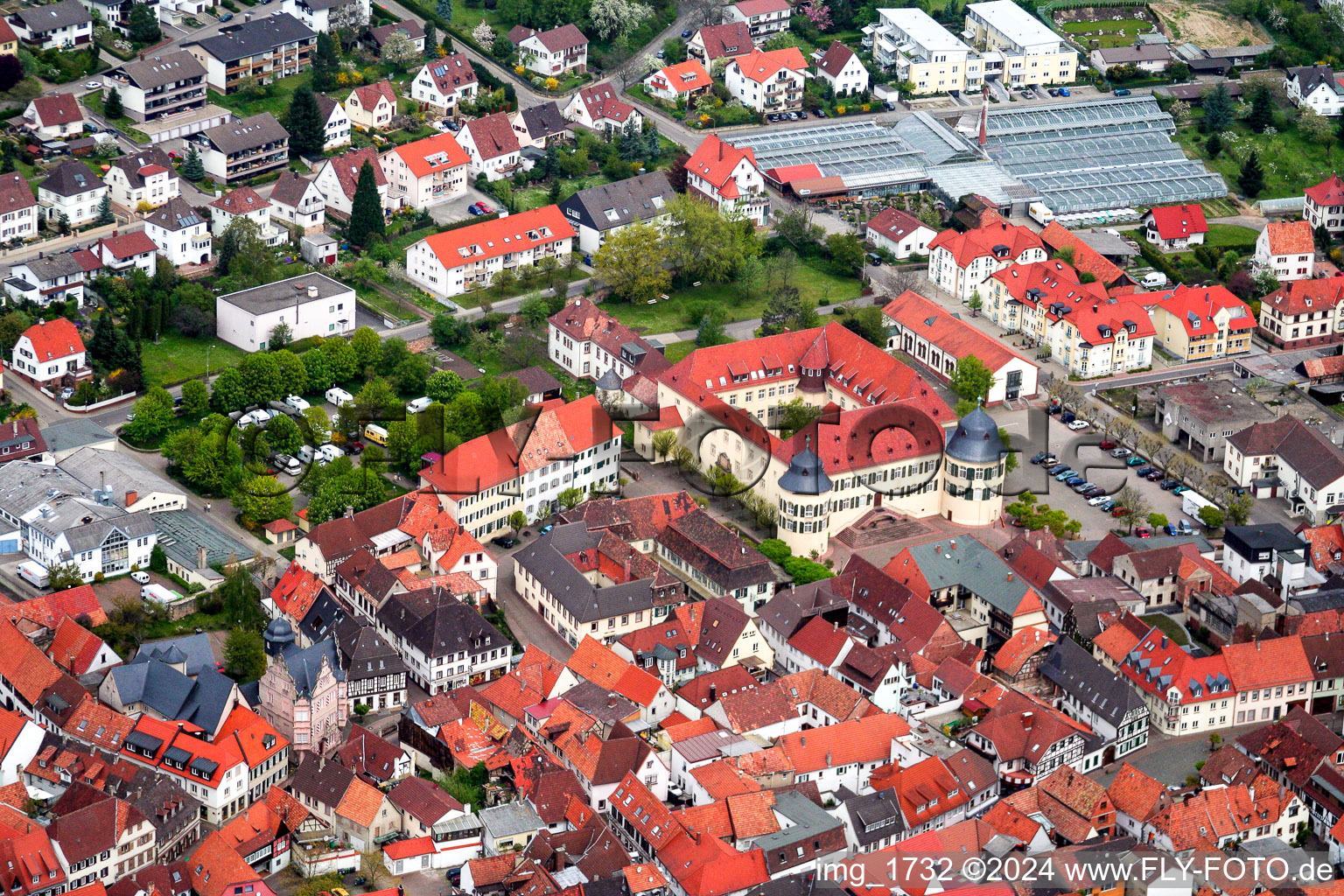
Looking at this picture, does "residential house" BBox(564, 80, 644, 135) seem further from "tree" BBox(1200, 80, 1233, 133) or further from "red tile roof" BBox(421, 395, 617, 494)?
"red tile roof" BBox(421, 395, 617, 494)

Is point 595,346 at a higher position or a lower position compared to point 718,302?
higher

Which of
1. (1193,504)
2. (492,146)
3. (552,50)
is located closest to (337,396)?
(492,146)

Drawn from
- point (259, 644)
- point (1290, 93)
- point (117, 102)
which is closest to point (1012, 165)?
point (1290, 93)

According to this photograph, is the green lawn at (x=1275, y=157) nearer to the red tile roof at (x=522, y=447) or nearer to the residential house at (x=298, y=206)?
the red tile roof at (x=522, y=447)

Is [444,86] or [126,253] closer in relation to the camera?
[126,253]

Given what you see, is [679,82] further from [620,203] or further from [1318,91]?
[1318,91]

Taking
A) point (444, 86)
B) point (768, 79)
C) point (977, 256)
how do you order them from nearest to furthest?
point (977, 256) < point (444, 86) < point (768, 79)

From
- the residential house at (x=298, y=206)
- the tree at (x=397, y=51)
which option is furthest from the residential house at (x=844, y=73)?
the residential house at (x=298, y=206)
